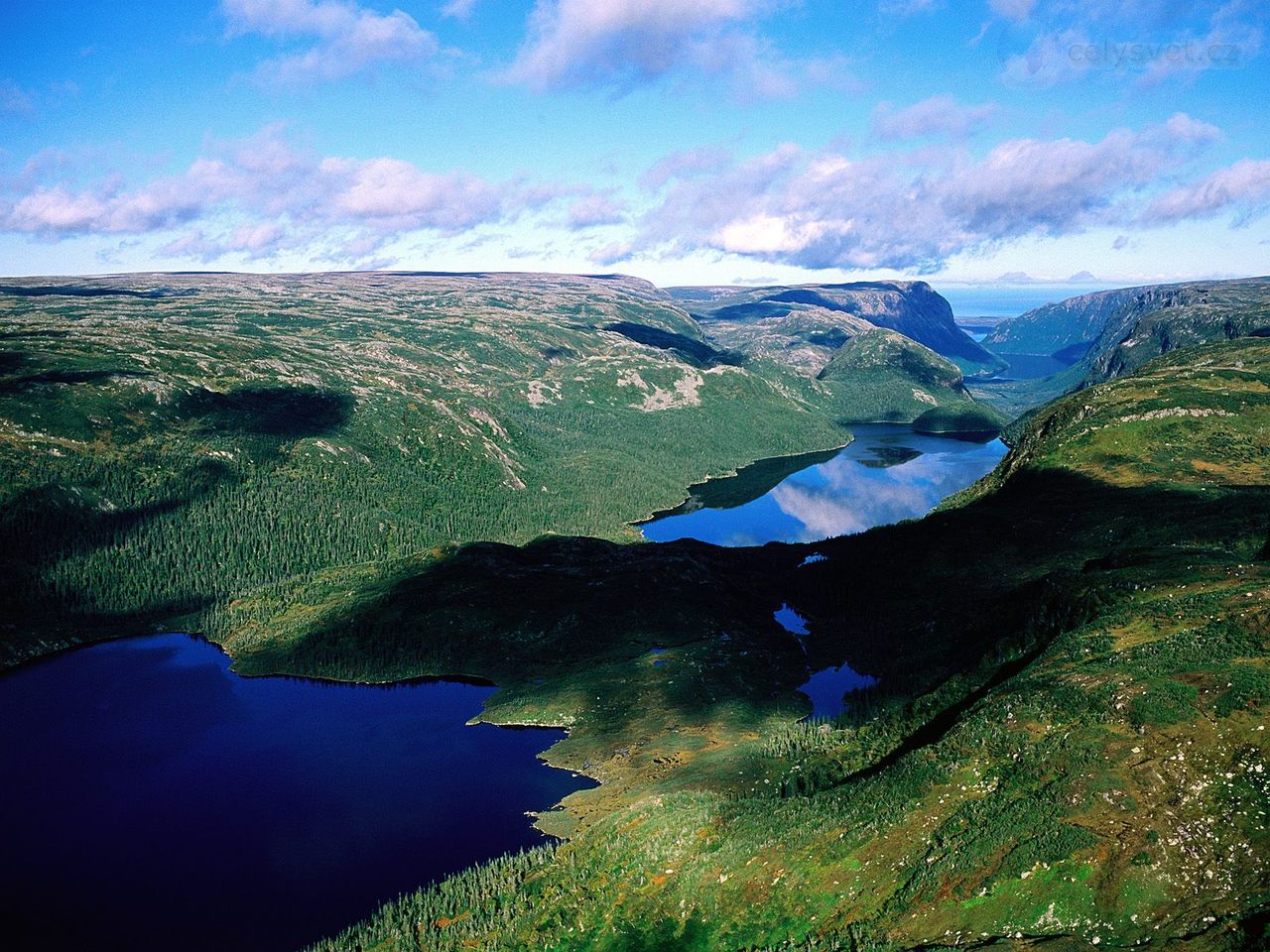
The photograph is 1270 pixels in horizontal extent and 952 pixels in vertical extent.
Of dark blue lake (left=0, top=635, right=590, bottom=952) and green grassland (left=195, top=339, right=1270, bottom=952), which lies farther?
dark blue lake (left=0, top=635, right=590, bottom=952)

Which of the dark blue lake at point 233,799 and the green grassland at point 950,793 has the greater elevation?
the green grassland at point 950,793

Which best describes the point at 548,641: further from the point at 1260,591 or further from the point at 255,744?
the point at 1260,591

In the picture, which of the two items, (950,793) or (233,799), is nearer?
(950,793)

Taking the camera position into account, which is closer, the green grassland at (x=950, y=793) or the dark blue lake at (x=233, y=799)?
the green grassland at (x=950, y=793)

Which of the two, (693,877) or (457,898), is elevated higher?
(693,877)

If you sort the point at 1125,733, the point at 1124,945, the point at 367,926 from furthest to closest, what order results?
the point at 367,926, the point at 1125,733, the point at 1124,945

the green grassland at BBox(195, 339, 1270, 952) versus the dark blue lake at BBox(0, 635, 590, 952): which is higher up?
the green grassland at BBox(195, 339, 1270, 952)

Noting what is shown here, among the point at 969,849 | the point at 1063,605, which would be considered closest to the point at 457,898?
the point at 969,849

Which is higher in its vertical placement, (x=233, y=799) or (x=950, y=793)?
(x=950, y=793)
